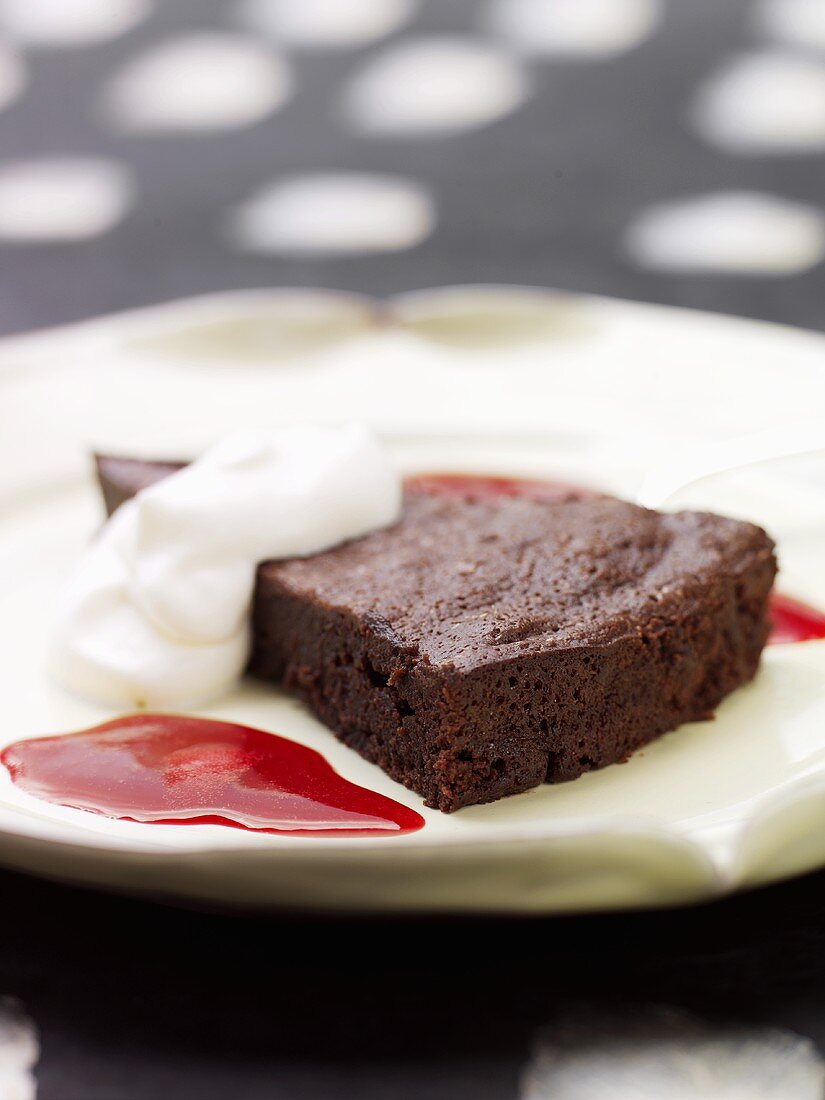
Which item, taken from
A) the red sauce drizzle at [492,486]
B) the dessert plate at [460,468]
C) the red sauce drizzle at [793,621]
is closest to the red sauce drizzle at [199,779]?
the dessert plate at [460,468]

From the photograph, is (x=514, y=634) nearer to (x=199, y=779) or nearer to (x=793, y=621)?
(x=199, y=779)

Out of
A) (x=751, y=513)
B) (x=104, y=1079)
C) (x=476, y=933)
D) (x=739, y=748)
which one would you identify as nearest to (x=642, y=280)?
(x=751, y=513)

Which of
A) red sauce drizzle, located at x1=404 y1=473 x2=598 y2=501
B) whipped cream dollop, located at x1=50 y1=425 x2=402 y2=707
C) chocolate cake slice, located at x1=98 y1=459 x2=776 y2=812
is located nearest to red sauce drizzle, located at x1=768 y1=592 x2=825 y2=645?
chocolate cake slice, located at x1=98 y1=459 x2=776 y2=812

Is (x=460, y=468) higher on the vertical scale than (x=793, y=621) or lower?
lower

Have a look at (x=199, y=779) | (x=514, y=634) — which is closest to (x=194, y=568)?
(x=199, y=779)

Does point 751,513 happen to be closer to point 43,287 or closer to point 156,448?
point 156,448

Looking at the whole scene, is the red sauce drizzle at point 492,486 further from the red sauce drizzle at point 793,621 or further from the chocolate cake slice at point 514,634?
the red sauce drizzle at point 793,621
